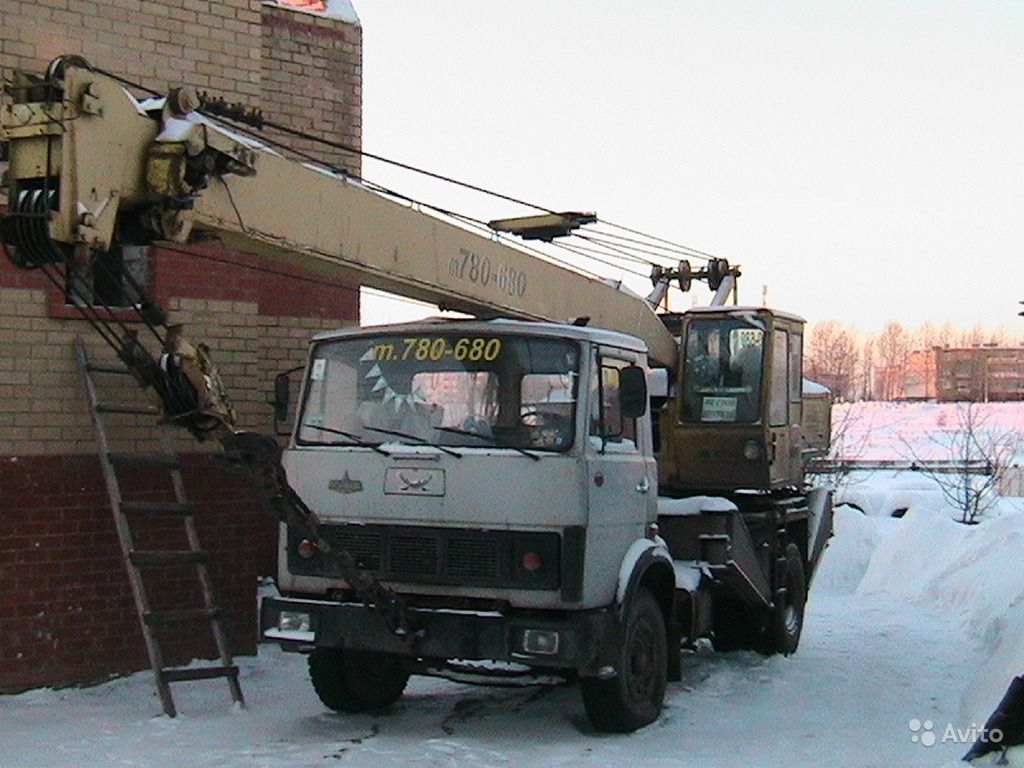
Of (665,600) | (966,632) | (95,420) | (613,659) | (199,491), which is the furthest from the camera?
(966,632)

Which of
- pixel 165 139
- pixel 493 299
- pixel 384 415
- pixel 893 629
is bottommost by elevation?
pixel 893 629

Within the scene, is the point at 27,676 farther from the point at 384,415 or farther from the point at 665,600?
the point at 665,600

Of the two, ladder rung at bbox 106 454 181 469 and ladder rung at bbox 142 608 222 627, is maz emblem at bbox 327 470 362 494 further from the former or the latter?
ladder rung at bbox 106 454 181 469

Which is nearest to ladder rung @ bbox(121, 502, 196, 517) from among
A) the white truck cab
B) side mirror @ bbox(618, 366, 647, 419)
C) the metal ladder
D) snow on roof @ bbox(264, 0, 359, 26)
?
the metal ladder

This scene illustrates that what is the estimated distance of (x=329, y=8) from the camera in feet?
38.8

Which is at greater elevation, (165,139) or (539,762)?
(165,139)

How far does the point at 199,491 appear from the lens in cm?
1003

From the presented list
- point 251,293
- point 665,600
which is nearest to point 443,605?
point 665,600

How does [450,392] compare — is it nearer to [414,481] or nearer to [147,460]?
[414,481]

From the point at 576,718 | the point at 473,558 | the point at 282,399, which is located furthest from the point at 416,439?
the point at 576,718

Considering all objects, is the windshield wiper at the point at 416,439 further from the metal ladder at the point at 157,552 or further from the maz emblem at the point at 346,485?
the metal ladder at the point at 157,552

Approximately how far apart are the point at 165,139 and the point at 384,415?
2.27 m

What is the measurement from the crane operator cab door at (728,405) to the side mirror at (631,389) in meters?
3.47

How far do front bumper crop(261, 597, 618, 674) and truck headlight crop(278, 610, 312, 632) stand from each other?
0.01m
